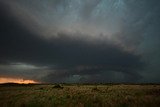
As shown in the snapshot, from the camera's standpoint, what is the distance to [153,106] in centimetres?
1542

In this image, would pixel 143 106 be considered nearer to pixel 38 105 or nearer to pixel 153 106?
pixel 153 106

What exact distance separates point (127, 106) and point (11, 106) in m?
11.7

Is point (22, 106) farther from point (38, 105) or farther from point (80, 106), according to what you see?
point (80, 106)

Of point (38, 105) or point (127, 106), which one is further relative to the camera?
point (38, 105)

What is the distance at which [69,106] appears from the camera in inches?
679

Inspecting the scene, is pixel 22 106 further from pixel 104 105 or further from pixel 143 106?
pixel 143 106

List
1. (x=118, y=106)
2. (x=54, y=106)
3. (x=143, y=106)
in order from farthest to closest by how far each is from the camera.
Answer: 1. (x=54, y=106)
2. (x=118, y=106)
3. (x=143, y=106)

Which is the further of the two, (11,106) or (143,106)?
(11,106)

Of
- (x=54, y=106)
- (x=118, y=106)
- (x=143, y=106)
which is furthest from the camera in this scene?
(x=54, y=106)

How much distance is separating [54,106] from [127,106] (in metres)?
7.14

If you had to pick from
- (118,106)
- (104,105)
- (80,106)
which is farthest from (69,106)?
(118,106)

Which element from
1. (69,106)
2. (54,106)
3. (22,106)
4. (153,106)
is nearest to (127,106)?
(153,106)

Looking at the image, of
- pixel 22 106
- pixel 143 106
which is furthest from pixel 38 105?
pixel 143 106

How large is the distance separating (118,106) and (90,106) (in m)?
2.66
